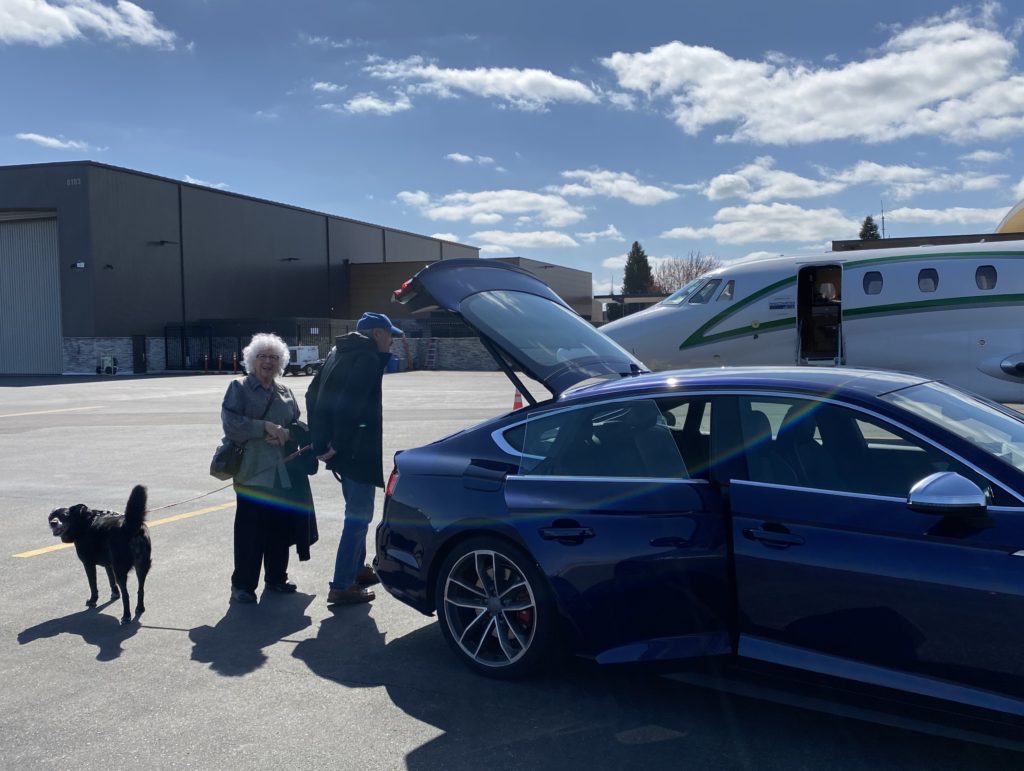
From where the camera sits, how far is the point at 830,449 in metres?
3.80

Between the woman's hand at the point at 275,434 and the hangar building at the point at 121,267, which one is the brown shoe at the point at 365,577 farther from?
the hangar building at the point at 121,267

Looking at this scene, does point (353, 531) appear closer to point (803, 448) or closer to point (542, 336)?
point (542, 336)

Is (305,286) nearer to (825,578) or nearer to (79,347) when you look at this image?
(79,347)

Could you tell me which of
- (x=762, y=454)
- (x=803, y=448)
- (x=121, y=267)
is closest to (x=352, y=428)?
(x=762, y=454)

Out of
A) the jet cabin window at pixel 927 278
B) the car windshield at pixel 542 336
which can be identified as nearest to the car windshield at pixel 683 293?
the jet cabin window at pixel 927 278

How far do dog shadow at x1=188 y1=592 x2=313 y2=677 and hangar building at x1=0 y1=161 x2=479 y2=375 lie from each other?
4323 cm

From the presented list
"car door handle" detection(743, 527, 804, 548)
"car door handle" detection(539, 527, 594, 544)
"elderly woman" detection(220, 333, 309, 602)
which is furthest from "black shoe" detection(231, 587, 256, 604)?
"car door handle" detection(743, 527, 804, 548)

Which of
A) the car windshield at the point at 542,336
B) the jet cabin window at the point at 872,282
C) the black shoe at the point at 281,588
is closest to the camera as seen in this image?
the car windshield at the point at 542,336

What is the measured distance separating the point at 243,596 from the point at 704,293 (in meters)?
11.9

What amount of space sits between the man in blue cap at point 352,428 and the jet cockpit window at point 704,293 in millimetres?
11019

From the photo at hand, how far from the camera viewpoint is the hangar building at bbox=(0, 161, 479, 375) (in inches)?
1778

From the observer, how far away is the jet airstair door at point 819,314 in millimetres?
15594

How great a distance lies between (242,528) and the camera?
5742 millimetres

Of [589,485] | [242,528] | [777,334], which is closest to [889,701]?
[589,485]
